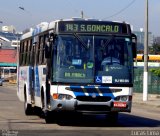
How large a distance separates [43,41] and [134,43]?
3.38 m

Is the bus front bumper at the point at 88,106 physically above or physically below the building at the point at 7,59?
below

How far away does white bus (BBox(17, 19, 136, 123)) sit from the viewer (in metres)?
17.0

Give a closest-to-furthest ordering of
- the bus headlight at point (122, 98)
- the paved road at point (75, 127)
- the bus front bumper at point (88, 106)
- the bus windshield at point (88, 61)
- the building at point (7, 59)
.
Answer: the paved road at point (75, 127), the bus front bumper at point (88, 106), the bus windshield at point (88, 61), the bus headlight at point (122, 98), the building at point (7, 59)

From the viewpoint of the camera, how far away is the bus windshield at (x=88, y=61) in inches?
670

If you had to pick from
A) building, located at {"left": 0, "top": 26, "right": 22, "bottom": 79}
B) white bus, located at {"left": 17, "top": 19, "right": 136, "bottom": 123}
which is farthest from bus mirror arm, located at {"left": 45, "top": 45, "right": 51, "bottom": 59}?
building, located at {"left": 0, "top": 26, "right": 22, "bottom": 79}

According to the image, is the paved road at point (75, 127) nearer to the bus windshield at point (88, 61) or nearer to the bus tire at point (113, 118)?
the bus tire at point (113, 118)

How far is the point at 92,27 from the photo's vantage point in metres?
17.5

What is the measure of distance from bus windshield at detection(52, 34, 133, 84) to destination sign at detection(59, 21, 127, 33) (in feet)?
0.72

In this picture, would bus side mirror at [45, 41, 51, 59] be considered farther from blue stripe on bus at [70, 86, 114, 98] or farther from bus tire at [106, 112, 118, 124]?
bus tire at [106, 112, 118, 124]

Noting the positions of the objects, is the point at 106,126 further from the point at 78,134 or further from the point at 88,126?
the point at 78,134

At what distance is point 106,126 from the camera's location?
17.9 m

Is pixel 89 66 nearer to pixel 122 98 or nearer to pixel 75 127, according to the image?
pixel 122 98

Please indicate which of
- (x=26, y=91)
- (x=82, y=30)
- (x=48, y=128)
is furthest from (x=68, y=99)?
(x=26, y=91)

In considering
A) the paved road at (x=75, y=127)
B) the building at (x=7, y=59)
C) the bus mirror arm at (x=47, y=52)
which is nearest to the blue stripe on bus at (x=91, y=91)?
the paved road at (x=75, y=127)
